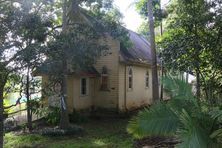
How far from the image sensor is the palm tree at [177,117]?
669cm

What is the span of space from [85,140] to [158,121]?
736 cm

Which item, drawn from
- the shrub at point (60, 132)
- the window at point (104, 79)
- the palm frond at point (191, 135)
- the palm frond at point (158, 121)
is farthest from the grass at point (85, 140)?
the palm frond at point (191, 135)

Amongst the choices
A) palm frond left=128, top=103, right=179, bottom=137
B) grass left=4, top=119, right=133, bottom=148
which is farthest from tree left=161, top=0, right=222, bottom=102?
palm frond left=128, top=103, right=179, bottom=137

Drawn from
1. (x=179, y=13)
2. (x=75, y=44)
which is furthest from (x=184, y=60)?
(x=75, y=44)

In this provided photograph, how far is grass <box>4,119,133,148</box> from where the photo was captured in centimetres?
1332

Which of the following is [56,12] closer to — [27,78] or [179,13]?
[179,13]

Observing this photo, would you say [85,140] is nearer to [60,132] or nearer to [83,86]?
[60,132]

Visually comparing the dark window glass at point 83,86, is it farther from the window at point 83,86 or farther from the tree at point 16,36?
the tree at point 16,36

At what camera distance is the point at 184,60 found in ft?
51.6

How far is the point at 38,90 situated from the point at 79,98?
9701mm

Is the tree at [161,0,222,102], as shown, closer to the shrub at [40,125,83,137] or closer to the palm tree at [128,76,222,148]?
the shrub at [40,125,83,137]

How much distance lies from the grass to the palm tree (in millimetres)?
5464

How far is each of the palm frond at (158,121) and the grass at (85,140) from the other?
5400 millimetres

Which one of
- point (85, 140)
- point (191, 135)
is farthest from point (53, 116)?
point (191, 135)
